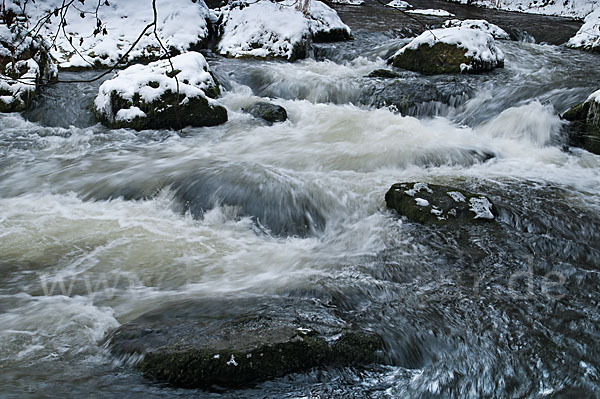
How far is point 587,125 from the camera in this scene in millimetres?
6680

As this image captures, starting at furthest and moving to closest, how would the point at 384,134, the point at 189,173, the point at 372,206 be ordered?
the point at 384,134
the point at 189,173
the point at 372,206

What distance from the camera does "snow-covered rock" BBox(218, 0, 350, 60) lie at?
11.9 meters

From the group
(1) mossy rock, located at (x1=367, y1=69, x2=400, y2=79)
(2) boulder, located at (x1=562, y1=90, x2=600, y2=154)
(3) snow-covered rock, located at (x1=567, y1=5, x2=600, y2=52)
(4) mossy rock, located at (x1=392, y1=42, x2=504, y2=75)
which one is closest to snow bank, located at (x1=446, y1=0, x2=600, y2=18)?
(3) snow-covered rock, located at (x1=567, y1=5, x2=600, y2=52)

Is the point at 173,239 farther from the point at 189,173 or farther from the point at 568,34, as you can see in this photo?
the point at 568,34

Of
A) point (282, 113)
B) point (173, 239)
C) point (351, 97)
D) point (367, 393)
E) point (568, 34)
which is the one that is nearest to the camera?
point (367, 393)

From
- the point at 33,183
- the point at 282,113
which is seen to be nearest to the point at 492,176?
the point at 282,113

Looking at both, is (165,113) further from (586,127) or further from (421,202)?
(586,127)

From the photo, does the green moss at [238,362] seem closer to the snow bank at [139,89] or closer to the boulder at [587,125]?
the snow bank at [139,89]

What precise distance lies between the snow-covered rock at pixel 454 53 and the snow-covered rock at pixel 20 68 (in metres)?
7.13

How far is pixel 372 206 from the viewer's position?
5.09 m

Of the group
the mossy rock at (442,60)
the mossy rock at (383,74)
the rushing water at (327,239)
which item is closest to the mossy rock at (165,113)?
the rushing water at (327,239)

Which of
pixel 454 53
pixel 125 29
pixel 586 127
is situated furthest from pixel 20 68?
pixel 586 127

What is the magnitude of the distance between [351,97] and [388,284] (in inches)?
237

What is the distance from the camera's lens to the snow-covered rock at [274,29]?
1191 centimetres
